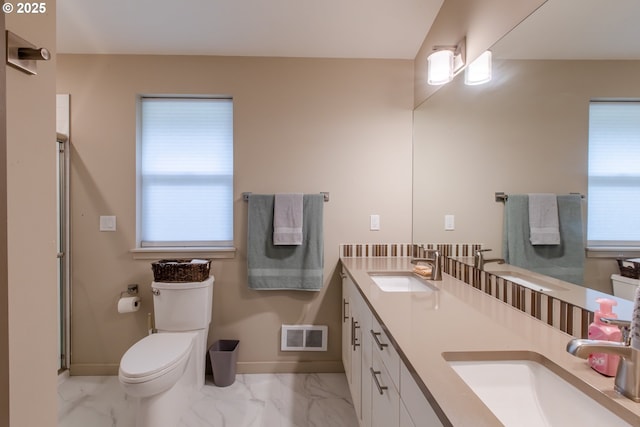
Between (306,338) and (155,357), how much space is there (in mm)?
1045

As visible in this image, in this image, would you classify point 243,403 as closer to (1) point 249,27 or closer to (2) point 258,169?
(2) point 258,169

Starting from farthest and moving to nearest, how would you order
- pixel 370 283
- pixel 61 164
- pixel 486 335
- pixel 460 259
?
1. pixel 61 164
2. pixel 460 259
3. pixel 370 283
4. pixel 486 335

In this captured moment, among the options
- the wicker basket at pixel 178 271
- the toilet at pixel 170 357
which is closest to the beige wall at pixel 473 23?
the wicker basket at pixel 178 271

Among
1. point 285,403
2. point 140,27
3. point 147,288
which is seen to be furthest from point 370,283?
point 140,27

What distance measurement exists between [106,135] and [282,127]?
1.29 metres

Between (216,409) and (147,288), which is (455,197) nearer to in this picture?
(216,409)

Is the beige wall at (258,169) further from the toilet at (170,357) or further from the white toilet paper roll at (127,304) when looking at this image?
the toilet at (170,357)

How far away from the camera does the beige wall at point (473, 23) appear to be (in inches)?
49.4

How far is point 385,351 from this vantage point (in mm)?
1084

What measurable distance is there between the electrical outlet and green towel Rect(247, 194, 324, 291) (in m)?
Result: 0.39

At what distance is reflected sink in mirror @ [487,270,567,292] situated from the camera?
42.9 inches

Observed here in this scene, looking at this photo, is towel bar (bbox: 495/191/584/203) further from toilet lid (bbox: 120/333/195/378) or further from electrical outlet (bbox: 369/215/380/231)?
toilet lid (bbox: 120/333/195/378)

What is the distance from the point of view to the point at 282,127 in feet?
7.63

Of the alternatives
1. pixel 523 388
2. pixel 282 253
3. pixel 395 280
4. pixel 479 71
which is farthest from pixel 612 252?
pixel 282 253
